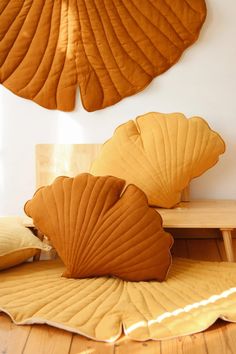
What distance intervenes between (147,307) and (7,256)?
0.64 metres

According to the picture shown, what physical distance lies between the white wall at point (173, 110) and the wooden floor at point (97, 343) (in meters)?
1.12

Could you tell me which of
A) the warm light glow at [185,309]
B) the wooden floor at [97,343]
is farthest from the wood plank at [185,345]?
the warm light glow at [185,309]

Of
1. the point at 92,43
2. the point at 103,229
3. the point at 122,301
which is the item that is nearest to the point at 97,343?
the point at 122,301

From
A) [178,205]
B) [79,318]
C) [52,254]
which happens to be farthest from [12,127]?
[79,318]

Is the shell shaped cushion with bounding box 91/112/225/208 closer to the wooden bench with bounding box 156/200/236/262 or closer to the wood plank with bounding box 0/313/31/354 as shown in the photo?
the wooden bench with bounding box 156/200/236/262

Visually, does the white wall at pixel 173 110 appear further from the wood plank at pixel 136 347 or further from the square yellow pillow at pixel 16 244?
the wood plank at pixel 136 347

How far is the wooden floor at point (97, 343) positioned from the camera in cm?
204

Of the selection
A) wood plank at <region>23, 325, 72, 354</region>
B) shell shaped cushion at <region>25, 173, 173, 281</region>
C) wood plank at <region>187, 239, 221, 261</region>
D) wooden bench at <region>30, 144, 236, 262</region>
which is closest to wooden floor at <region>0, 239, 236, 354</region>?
wood plank at <region>23, 325, 72, 354</region>

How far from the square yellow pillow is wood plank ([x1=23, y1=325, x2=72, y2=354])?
19.3 inches

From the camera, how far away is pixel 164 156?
2891 mm

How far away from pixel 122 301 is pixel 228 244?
0.64 m

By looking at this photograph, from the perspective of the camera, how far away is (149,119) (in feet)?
9.85

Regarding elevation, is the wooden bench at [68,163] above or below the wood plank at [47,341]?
above

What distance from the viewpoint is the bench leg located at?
273cm
